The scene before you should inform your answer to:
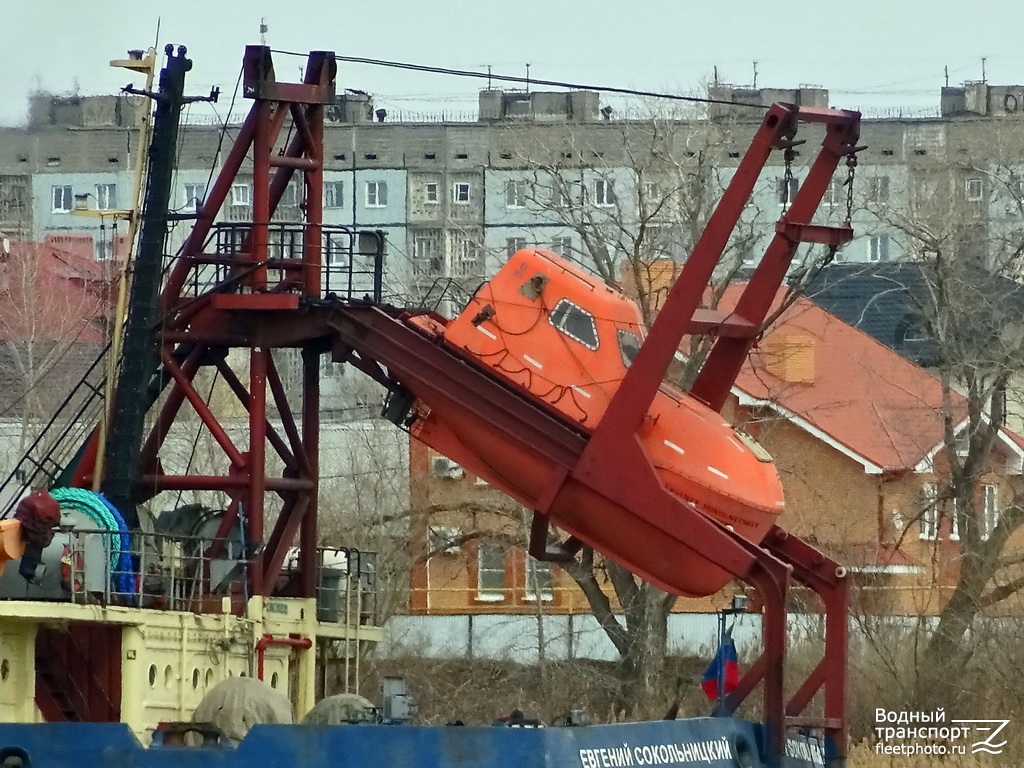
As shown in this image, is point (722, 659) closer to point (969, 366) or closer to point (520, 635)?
point (969, 366)

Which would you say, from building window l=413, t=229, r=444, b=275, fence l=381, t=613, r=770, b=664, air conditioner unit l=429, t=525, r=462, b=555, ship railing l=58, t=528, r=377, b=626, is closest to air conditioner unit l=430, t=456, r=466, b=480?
air conditioner unit l=429, t=525, r=462, b=555

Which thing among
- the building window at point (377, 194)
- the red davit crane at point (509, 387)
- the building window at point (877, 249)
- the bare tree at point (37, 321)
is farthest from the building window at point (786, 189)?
the building window at point (377, 194)

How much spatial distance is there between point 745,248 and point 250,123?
19.0m

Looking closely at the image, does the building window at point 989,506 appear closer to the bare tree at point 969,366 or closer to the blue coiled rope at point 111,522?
the bare tree at point 969,366

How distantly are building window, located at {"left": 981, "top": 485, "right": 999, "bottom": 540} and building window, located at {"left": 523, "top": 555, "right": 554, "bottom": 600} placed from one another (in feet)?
38.1

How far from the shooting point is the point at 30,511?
64.5 ft

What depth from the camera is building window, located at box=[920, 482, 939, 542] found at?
145ft

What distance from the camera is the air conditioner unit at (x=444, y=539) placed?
45406 mm

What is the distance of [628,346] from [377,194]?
69.0 metres

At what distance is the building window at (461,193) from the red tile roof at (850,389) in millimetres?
33816

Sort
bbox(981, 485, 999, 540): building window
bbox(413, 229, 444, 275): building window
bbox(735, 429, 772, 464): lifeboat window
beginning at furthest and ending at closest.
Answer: bbox(413, 229, 444, 275): building window, bbox(981, 485, 999, 540): building window, bbox(735, 429, 772, 464): lifeboat window

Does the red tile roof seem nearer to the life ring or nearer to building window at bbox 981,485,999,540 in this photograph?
building window at bbox 981,485,999,540

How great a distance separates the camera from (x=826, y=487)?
54.5 m

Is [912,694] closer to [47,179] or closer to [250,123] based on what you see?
[250,123]
